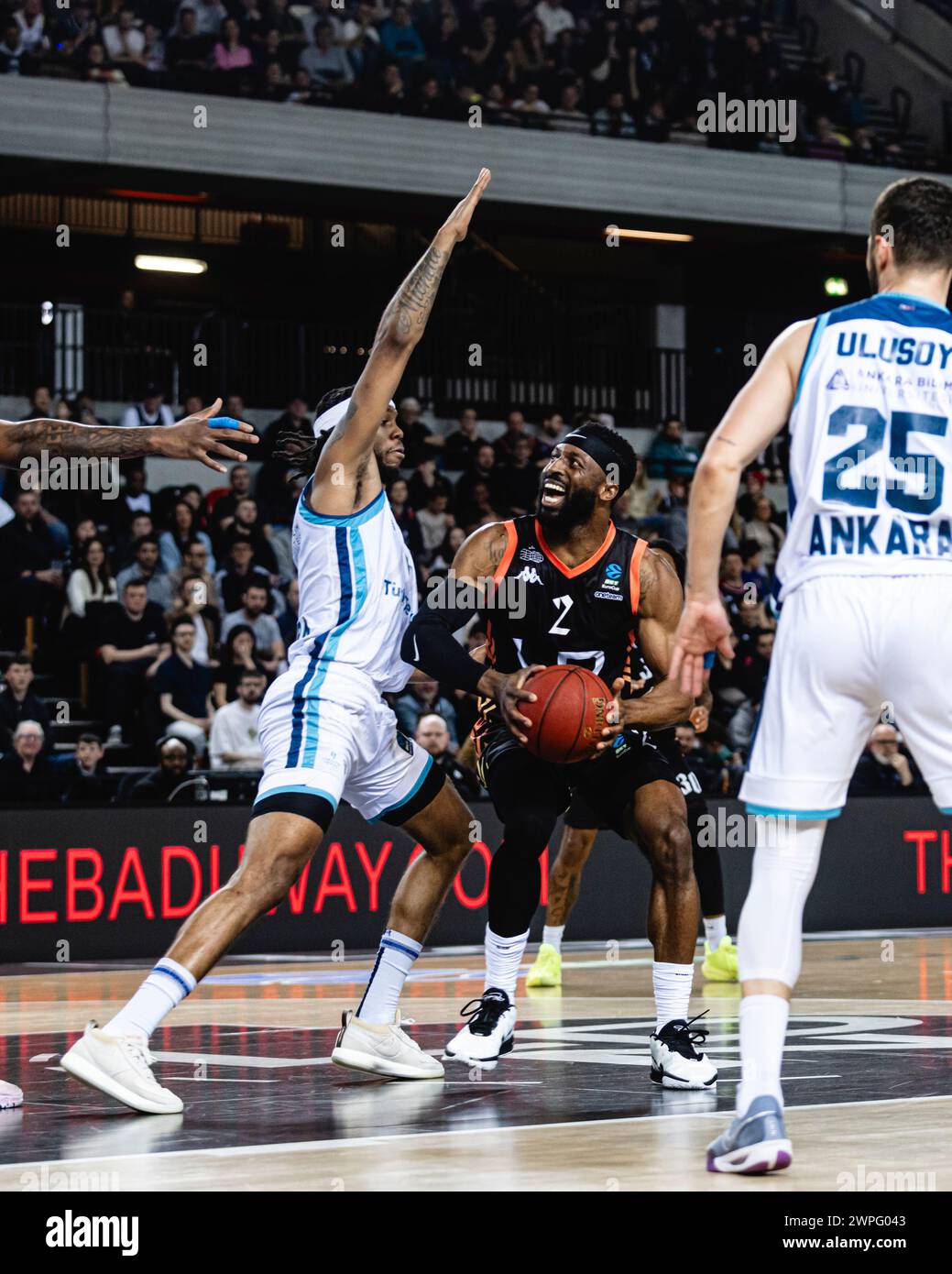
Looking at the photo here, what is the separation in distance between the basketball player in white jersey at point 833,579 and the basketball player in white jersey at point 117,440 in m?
1.86

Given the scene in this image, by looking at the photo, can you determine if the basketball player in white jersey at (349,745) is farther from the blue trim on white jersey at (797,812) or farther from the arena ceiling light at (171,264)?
the arena ceiling light at (171,264)

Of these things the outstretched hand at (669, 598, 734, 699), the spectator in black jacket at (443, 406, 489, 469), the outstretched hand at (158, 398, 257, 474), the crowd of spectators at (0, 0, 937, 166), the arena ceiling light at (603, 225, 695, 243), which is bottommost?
the outstretched hand at (669, 598, 734, 699)

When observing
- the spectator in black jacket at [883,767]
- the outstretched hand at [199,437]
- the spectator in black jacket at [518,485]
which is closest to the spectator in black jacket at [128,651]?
the spectator in black jacket at [518,485]

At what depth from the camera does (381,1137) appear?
534 cm

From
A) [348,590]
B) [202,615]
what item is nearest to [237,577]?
[202,615]

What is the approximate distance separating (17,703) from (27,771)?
0.67 metres

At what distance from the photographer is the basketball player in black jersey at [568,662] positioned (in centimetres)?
679

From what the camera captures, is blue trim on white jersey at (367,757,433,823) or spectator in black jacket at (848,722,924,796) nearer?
blue trim on white jersey at (367,757,433,823)

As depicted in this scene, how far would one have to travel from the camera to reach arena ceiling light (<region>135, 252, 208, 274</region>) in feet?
80.0

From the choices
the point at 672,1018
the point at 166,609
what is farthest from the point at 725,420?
the point at 166,609

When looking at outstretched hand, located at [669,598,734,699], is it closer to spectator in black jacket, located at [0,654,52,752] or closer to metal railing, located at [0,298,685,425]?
spectator in black jacket, located at [0,654,52,752]

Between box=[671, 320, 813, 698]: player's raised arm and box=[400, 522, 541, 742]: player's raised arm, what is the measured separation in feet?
5.45

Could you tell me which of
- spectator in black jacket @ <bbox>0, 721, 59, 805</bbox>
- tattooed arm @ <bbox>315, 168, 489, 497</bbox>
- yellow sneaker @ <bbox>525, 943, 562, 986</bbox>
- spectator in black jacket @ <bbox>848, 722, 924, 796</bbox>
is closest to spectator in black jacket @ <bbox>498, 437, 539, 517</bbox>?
spectator in black jacket @ <bbox>848, 722, 924, 796</bbox>

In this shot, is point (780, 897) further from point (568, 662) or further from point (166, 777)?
point (166, 777)
